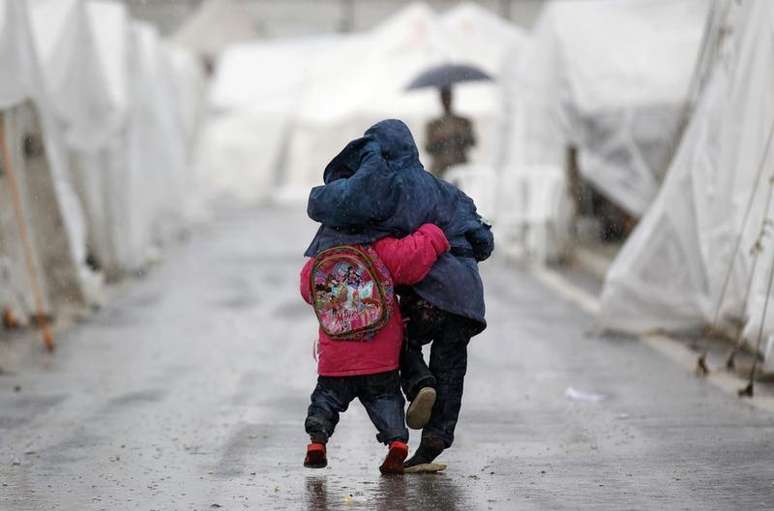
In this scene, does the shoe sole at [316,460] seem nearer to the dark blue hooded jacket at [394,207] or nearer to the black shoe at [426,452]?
the black shoe at [426,452]

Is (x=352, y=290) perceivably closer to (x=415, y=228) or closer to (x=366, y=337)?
(x=366, y=337)

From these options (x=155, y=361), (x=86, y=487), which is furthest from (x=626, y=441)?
(x=155, y=361)

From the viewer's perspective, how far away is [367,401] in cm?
708

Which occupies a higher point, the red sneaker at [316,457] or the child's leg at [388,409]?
the child's leg at [388,409]

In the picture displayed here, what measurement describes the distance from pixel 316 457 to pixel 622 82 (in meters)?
10.8

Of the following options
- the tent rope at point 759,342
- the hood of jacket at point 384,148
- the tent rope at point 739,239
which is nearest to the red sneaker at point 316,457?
the hood of jacket at point 384,148

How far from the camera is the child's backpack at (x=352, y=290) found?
22.4ft

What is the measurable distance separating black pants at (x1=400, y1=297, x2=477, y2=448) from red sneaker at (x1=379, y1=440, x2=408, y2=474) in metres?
0.15

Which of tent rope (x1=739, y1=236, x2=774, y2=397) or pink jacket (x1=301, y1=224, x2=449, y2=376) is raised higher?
pink jacket (x1=301, y1=224, x2=449, y2=376)

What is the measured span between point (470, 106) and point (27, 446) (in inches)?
1085

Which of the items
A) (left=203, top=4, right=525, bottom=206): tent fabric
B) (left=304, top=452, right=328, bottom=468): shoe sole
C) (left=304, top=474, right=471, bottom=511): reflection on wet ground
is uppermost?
(left=304, top=452, right=328, bottom=468): shoe sole

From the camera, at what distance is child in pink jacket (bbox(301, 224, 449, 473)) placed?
22.5ft

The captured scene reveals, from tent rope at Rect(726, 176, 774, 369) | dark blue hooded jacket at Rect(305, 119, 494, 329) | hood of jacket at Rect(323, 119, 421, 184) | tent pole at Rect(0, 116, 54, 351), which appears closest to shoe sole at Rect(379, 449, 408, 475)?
dark blue hooded jacket at Rect(305, 119, 494, 329)

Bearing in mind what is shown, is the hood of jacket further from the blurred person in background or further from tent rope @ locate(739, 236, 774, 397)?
the blurred person in background
